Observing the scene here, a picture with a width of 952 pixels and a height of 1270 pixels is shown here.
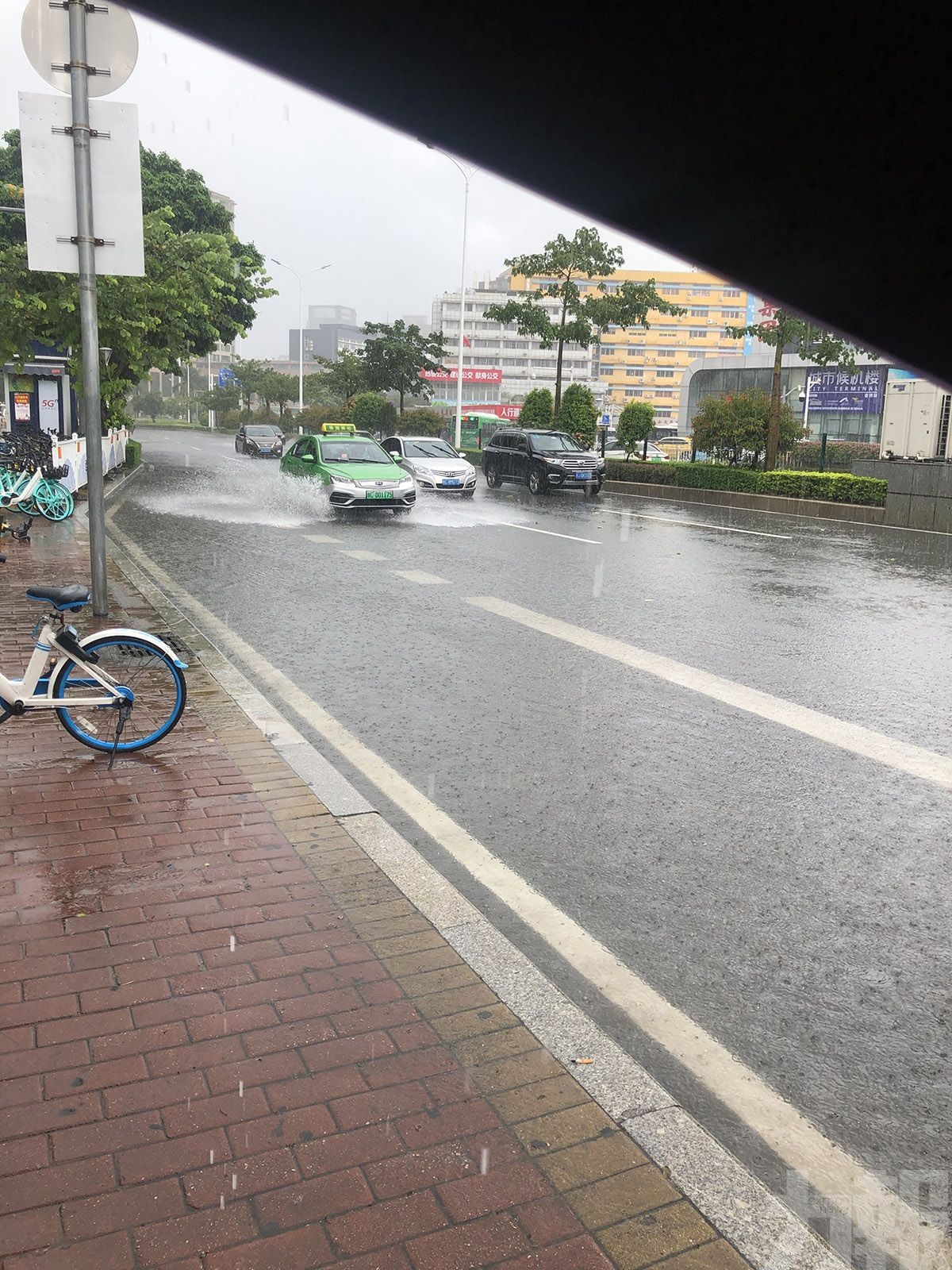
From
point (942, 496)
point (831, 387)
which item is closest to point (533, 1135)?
point (942, 496)

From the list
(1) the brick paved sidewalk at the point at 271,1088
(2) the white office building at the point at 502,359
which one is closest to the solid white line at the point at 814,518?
(1) the brick paved sidewalk at the point at 271,1088

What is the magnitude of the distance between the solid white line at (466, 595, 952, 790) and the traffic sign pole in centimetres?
376

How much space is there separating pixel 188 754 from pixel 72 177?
480cm

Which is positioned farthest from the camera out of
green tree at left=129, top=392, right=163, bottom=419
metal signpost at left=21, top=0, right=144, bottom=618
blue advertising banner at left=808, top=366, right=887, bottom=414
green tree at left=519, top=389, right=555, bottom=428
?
green tree at left=129, top=392, right=163, bottom=419

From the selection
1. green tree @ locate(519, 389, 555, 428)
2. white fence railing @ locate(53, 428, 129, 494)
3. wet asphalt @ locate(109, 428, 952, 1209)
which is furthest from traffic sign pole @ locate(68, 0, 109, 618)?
green tree @ locate(519, 389, 555, 428)

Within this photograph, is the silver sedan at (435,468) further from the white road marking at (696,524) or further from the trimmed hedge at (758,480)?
the trimmed hedge at (758,480)

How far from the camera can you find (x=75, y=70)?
7762mm

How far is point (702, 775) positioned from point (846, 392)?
50191mm

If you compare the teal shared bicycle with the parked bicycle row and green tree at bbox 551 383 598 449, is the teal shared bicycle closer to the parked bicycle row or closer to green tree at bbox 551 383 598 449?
the parked bicycle row

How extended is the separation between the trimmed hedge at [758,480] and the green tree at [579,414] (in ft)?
10.7

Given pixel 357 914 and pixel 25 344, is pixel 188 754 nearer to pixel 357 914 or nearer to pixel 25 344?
pixel 357 914

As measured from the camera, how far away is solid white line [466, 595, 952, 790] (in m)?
6.11

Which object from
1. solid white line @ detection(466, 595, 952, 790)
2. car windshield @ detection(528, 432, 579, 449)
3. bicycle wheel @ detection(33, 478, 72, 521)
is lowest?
solid white line @ detection(466, 595, 952, 790)

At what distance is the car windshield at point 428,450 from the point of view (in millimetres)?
26625
